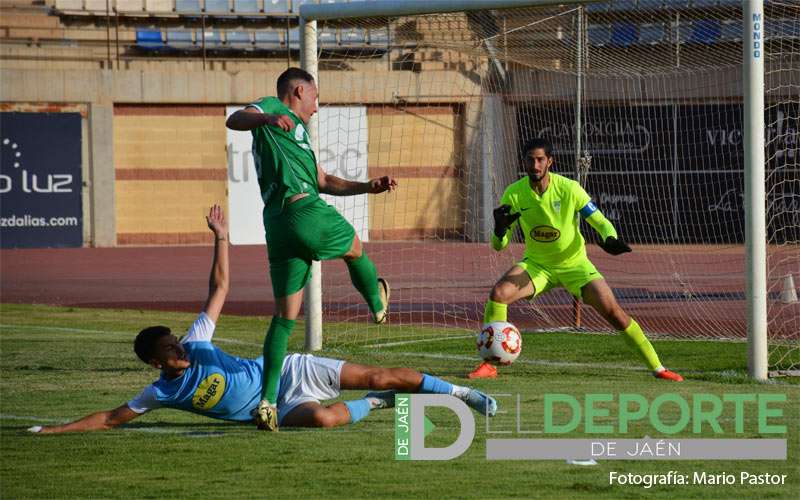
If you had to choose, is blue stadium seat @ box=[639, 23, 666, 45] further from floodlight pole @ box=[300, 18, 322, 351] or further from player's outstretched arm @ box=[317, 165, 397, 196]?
player's outstretched arm @ box=[317, 165, 397, 196]

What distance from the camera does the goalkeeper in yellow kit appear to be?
34.1ft

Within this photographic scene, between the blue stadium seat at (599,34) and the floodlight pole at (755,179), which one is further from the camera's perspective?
the blue stadium seat at (599,34)

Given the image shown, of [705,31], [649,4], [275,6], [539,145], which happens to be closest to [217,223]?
[539,145]

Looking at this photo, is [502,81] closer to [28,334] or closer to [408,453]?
[28,334]

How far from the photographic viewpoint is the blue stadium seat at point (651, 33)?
70.5 ft

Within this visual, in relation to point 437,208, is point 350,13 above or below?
above

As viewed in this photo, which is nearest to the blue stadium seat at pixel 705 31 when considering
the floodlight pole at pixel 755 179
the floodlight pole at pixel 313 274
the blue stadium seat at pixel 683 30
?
the blue stadium seat at pixel 683 30

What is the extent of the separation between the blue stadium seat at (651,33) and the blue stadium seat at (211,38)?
48.7ft

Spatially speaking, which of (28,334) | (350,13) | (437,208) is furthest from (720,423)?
(437,208)

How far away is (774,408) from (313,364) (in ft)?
11.0

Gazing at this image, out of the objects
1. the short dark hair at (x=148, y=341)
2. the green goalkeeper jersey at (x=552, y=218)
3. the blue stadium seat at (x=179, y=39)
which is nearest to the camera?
the short dark hair at (x=148, y=341)

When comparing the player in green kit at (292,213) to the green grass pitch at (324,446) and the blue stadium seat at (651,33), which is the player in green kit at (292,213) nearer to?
the green grass pitch at (324,446)

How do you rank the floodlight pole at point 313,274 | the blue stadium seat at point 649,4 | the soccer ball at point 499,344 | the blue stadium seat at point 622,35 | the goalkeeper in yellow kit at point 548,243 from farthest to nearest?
1. the blue stadium seat at point 622,35
2. the blue stadium seat at point 649,4
3. the floodlight pole at point 313,274
4. the goalkeeper in yellow kit at point 548,243
5. the soccer ball at point 499,344

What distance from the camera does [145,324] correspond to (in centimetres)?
1617
